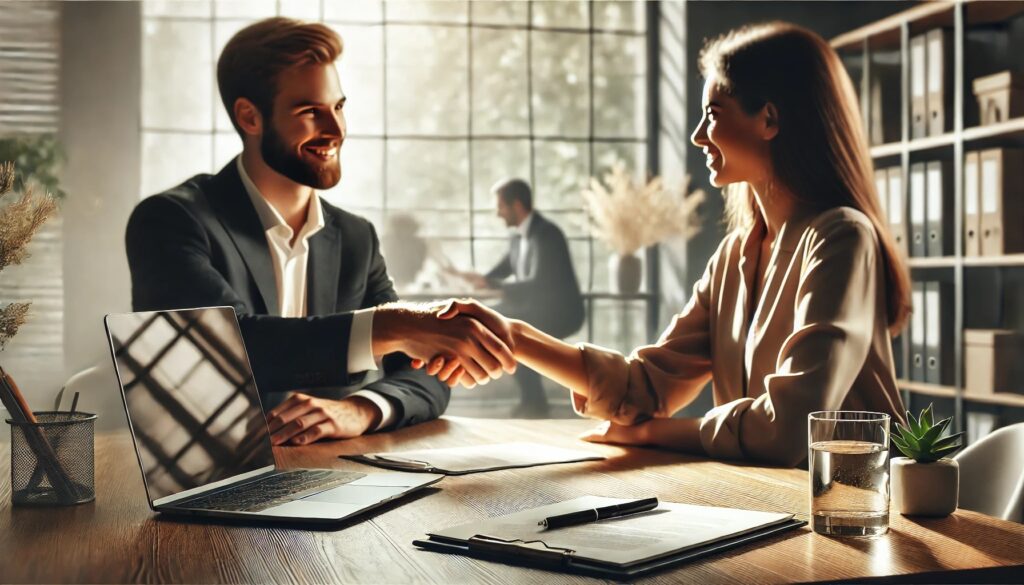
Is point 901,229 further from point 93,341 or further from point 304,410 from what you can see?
point 93,341

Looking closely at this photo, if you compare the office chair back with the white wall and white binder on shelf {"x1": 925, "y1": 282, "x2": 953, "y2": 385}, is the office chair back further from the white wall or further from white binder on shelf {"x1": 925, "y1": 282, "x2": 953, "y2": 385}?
the white wall

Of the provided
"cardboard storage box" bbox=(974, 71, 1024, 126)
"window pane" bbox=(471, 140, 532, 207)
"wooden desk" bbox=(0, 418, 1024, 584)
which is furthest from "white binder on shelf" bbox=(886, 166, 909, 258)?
"wooden desk" bbox=(0, 418, 1024, 584)

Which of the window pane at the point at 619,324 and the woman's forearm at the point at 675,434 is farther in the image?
the window pane at the point at 619,324

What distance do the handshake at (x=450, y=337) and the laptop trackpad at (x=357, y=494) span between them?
64cm

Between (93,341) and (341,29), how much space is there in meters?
1.81

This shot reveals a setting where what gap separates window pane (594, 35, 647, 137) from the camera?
5.10 m

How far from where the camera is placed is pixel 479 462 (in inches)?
60.0

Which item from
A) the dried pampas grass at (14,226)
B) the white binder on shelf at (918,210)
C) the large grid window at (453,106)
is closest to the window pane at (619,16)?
the large grid window at (453,106)

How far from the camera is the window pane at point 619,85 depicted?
5098 millimetres

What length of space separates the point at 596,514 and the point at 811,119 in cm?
104

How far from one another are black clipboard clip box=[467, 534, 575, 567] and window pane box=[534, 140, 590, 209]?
4090 mm

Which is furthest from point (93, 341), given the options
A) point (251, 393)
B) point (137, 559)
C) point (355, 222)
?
point (137, 559)

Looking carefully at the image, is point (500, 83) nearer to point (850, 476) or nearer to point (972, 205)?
point (972, 205)

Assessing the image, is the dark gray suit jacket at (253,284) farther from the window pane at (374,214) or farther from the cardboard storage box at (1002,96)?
the cardboard storage box at (1002,96)
